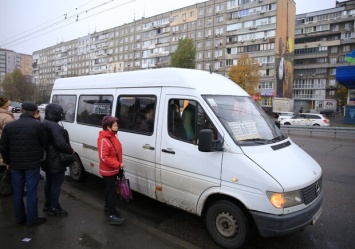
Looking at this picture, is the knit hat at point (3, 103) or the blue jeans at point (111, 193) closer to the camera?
the blue jeans at point (111, 193)

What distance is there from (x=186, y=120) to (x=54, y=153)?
82.2 inches

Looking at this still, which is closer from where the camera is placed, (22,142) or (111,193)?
(22,142)

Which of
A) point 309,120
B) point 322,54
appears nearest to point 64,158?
point 309,120

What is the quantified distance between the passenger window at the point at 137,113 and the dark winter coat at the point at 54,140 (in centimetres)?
108

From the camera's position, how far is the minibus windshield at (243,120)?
376 cm

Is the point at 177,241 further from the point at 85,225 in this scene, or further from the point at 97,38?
the point at 97,38

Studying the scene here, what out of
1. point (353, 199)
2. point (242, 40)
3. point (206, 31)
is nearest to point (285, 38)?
point (242, 40)

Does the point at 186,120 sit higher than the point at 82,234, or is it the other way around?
the point at 186,120

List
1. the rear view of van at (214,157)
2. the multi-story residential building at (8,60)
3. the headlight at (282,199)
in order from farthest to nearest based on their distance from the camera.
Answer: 1. the multi-story residential building at (8,60)
2. the rear view of van at (214,157)
3. the headlight at (282,199)

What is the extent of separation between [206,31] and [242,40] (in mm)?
9979

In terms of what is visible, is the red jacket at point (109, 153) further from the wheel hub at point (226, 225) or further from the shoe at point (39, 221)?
the wheel hub at point (226, 225)

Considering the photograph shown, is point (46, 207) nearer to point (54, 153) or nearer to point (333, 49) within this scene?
point (54, 153)

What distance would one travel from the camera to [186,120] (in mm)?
4102

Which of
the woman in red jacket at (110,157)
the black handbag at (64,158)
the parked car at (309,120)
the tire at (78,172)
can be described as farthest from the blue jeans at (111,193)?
the parked car at (309,120)
